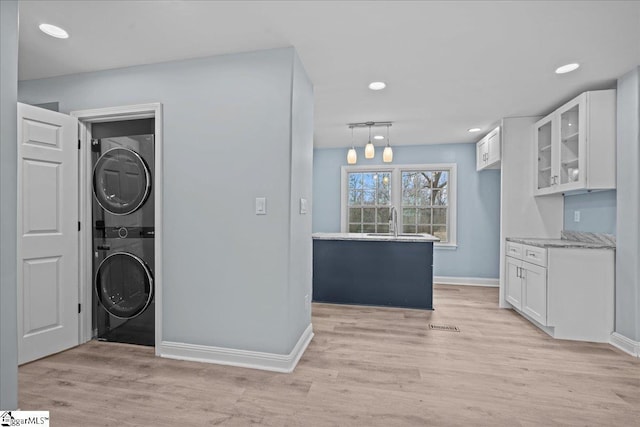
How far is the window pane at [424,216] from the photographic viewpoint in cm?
566

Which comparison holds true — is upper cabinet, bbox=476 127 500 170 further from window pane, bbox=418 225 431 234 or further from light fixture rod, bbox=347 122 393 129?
light fixture rod, bbox=347 122 393 129

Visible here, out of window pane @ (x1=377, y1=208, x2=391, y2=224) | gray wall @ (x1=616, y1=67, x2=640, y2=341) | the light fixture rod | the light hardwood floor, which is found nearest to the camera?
the light hardwood floor

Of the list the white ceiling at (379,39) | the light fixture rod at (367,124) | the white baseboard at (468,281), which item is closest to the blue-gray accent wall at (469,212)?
the white baseboard at (468,281)

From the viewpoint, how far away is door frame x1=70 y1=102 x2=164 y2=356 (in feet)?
8.37

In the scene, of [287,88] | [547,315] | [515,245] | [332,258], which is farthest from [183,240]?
[515,245]

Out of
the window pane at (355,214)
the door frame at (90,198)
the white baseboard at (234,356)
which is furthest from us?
the window pane at (355,214)

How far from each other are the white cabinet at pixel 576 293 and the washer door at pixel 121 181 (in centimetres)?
388

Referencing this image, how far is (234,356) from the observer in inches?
94.6

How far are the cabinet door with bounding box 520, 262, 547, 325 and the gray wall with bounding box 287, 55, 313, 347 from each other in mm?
2346

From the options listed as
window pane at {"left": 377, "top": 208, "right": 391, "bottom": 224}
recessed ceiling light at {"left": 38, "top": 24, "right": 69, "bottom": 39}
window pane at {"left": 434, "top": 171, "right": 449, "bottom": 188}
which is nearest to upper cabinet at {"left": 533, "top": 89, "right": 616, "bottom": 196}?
window pane at {"left": 434, "top": 171, "right": 449, "bottom": 188}

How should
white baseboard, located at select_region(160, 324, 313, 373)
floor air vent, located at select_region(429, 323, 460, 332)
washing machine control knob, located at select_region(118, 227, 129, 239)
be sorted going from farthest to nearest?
floor air vent, located at select_region(429, 323, 460, 332) → washing machine control knob, located at select_region(118, 227, 129, 239) → white baseboard, located at select_region(160, 324, 313, 373)

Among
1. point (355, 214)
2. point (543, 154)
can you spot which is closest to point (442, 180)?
point (355, 214)

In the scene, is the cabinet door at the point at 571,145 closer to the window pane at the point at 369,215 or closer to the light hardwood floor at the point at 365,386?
the light hardwood floor at the point at 365,386

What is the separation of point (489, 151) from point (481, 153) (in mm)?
411
